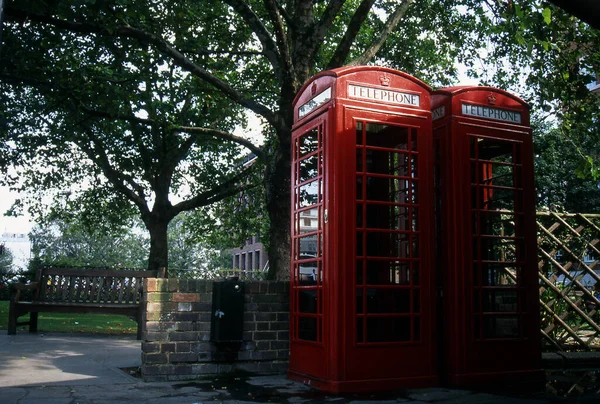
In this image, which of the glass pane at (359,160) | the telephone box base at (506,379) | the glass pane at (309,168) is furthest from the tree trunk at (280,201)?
the telephone box base at (506,379)

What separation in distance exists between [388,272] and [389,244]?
0.94ft

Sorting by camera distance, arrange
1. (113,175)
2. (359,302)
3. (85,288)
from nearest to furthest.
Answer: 1. (359,302)
2. (85,288)
3. (113,175)

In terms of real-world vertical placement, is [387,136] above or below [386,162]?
above

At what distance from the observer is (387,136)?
6406 mm

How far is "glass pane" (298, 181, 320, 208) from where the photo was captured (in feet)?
20.8

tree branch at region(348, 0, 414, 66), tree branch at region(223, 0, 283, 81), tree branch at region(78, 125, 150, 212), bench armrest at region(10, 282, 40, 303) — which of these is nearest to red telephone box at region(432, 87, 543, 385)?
tree branch at region(223, 0, 283, 81)

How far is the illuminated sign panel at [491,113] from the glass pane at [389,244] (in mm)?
1637

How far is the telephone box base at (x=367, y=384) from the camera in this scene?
5.65 metres

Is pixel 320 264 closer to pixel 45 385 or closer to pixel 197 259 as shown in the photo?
pixel 45 385

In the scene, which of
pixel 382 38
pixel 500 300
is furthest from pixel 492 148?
pixel 382 38

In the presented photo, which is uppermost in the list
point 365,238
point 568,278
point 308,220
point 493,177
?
point 493,177

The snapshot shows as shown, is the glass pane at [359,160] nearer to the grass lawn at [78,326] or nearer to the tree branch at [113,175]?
the grass lawn at [78,326]

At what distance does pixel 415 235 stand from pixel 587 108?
6.54m

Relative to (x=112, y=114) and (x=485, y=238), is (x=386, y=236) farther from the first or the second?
(x=112, y=114)
